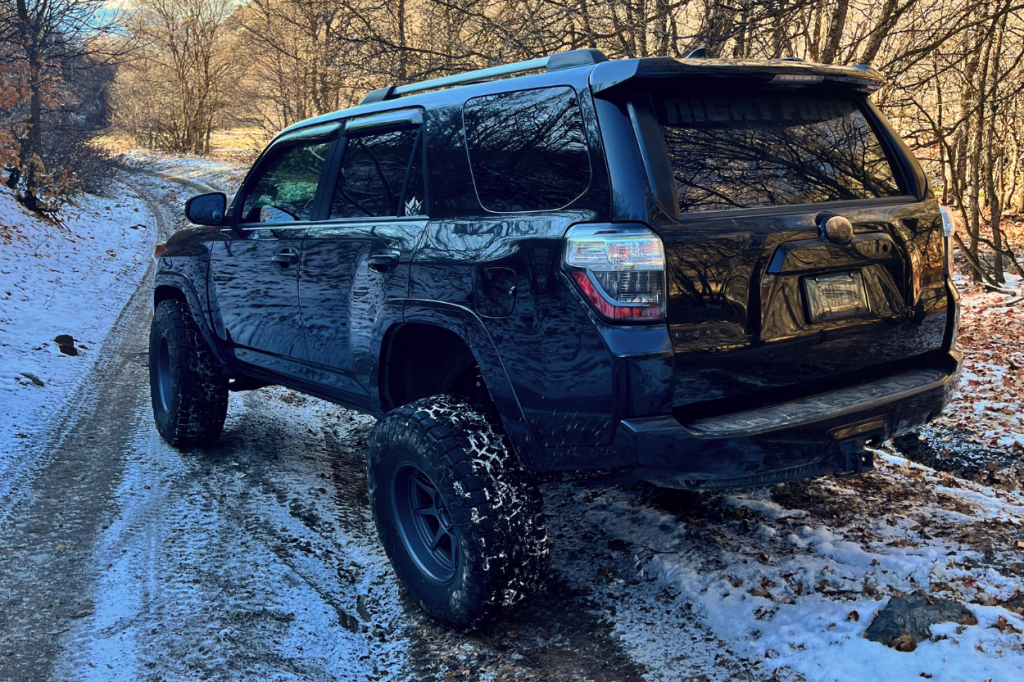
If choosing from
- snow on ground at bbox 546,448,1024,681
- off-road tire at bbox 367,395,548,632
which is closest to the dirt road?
snow on ground at bbox 546,448,1024,681

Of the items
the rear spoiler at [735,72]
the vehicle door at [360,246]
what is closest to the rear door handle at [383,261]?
the vehicle door at [360,246]

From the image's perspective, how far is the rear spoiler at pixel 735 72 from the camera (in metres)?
2.52

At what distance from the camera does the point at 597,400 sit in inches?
97.7

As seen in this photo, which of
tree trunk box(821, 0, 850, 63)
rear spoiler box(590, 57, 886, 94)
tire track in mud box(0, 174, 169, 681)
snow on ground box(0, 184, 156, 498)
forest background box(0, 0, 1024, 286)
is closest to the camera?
rear spoiler box(590, 57, 886, 94)

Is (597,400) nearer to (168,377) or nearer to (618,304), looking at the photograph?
(618,304)

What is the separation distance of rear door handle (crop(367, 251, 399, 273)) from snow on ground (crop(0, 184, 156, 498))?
8.44ft

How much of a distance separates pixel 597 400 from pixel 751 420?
49cm

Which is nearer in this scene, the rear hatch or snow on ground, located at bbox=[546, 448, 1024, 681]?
the rear hatch

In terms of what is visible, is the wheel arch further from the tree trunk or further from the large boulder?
the tree trunk

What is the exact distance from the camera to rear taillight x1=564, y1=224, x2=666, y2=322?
240 centimetres

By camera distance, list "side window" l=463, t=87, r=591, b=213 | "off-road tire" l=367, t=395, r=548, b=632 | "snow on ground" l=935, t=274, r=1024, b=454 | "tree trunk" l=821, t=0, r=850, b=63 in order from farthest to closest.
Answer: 1. "tree trunk" l=821, t=0, r=850, b=63
2. "snow on ground" l=935, t=274, r=1024, b=454
3. "off-road tire" l=367, t=395, r=548, b=632
4. "side window" l=463, t=87, r=591, b=213

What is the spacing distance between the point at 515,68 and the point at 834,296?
1392 millimetres

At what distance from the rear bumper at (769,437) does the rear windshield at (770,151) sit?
675 mm

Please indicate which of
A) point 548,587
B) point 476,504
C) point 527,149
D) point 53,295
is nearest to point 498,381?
point 476,504
